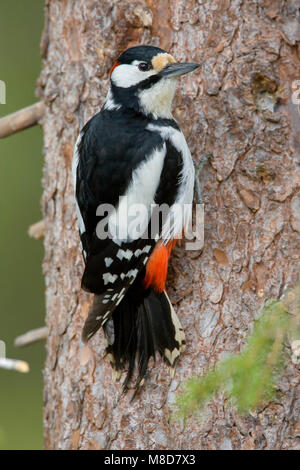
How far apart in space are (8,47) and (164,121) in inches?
118

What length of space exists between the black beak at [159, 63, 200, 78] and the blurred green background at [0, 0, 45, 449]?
8.66 ft

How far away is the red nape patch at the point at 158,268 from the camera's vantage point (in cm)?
277

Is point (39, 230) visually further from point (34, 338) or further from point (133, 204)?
point (133, 204)

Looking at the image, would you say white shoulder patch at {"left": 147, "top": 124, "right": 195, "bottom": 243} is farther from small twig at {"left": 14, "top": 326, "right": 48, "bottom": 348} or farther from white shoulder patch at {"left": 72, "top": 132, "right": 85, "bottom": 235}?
small twig at {"left": 14, "top": 326, "right": 48, "bottom": 348}

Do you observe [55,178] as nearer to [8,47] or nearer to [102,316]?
[102,316]

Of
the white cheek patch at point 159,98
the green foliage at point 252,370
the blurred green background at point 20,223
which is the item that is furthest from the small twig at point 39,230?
the blurred green background at point 20,223

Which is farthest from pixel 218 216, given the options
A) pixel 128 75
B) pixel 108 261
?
pixel 128 75

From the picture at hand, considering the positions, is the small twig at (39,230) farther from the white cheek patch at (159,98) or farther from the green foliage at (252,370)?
the green foliage at (252,370)

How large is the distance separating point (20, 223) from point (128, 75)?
9.00 feet

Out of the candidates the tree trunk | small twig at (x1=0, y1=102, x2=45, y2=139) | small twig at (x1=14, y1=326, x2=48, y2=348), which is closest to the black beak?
the tree trunk

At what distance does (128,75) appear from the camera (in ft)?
9.28

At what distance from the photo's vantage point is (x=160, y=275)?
2.77 metres

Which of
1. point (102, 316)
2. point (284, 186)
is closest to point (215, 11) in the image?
point (284, 186)

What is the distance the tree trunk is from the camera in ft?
8.58
